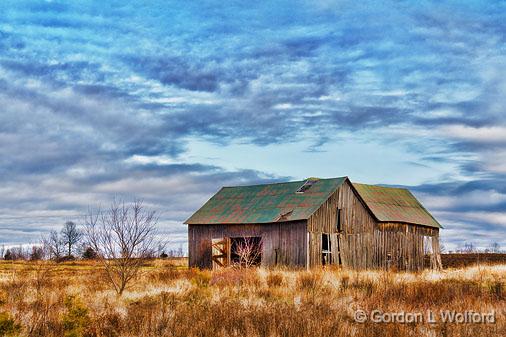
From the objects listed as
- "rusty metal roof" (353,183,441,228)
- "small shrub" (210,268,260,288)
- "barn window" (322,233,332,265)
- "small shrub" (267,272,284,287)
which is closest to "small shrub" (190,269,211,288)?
"small shrub" (210,268,260,288)

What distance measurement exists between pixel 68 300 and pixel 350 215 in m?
28.3

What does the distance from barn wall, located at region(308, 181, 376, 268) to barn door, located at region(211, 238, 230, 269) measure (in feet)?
20.6

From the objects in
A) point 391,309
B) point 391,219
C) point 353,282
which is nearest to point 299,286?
point 353,282

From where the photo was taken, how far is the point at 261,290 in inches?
699

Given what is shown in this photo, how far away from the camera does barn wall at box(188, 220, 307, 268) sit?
116 feet

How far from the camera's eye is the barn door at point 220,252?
128 feet

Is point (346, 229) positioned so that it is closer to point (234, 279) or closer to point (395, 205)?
point (395, 205)

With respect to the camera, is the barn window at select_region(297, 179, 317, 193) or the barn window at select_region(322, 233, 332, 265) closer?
the barn window at select_region(322, 233, 332, 265)

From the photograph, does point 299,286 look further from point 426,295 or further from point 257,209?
point 257,209

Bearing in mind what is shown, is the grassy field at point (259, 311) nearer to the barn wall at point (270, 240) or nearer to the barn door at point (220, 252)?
the barn wall at point (270, 240)

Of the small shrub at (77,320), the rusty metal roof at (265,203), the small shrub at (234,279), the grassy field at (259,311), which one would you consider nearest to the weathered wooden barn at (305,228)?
the rusty metal roof at (265,203)

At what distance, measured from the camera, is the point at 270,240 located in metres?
36.5

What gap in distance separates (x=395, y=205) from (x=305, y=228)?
13.7 m

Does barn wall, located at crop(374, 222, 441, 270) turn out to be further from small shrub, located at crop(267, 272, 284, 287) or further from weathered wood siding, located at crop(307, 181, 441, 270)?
small shrub, located at crop(267, 272, 284, 287)
